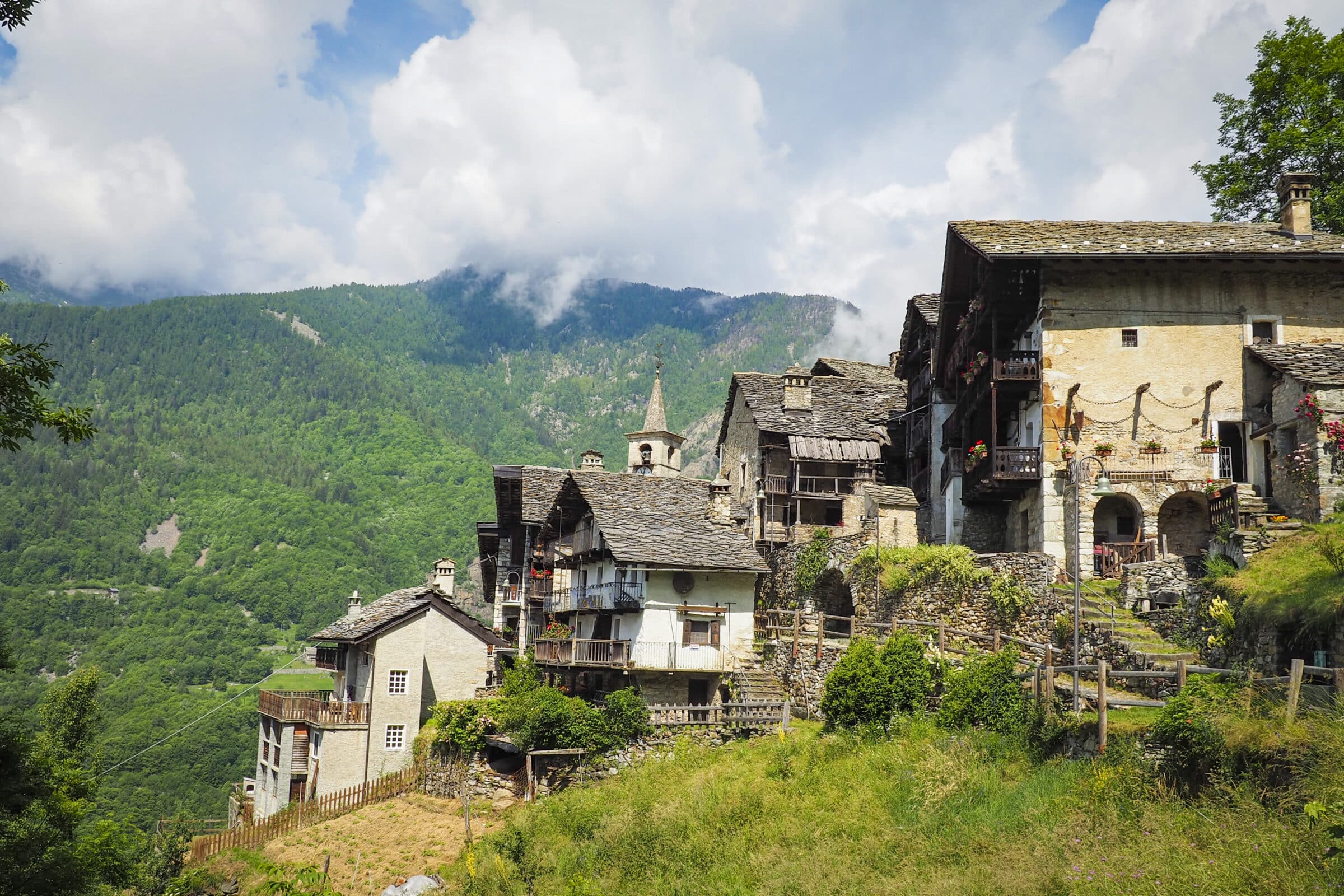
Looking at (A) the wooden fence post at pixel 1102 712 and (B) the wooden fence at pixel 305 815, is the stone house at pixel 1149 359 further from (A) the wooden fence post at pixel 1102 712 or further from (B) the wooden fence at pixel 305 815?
(B) the wooden fence at pixel 305 815

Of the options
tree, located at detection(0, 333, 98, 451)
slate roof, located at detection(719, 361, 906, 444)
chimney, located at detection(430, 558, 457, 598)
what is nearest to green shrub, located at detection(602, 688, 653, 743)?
slate roof, located at detection(719, 361, 906, 444)

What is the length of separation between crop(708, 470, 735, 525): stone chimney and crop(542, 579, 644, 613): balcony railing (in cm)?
458

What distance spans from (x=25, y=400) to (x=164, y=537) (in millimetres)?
137111

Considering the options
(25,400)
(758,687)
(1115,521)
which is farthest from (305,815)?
(1115,521)

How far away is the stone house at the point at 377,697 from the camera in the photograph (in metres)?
39.0

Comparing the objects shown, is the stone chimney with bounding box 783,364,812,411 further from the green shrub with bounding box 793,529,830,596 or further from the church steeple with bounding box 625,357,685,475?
the church steeple with bounding box 625,357,685,475

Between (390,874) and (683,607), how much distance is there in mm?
11266

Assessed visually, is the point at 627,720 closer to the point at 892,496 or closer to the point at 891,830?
the point at 891,830

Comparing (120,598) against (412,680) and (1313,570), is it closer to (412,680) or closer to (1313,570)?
(412,680)

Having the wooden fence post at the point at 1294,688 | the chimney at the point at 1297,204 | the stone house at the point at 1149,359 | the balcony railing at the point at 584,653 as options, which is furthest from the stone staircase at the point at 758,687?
the chimney at the point at 1297,204

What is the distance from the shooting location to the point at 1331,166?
124 ft

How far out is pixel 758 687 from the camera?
30531 millimetres

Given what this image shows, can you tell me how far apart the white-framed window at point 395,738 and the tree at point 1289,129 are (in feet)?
122

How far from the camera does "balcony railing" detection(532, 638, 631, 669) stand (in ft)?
106
